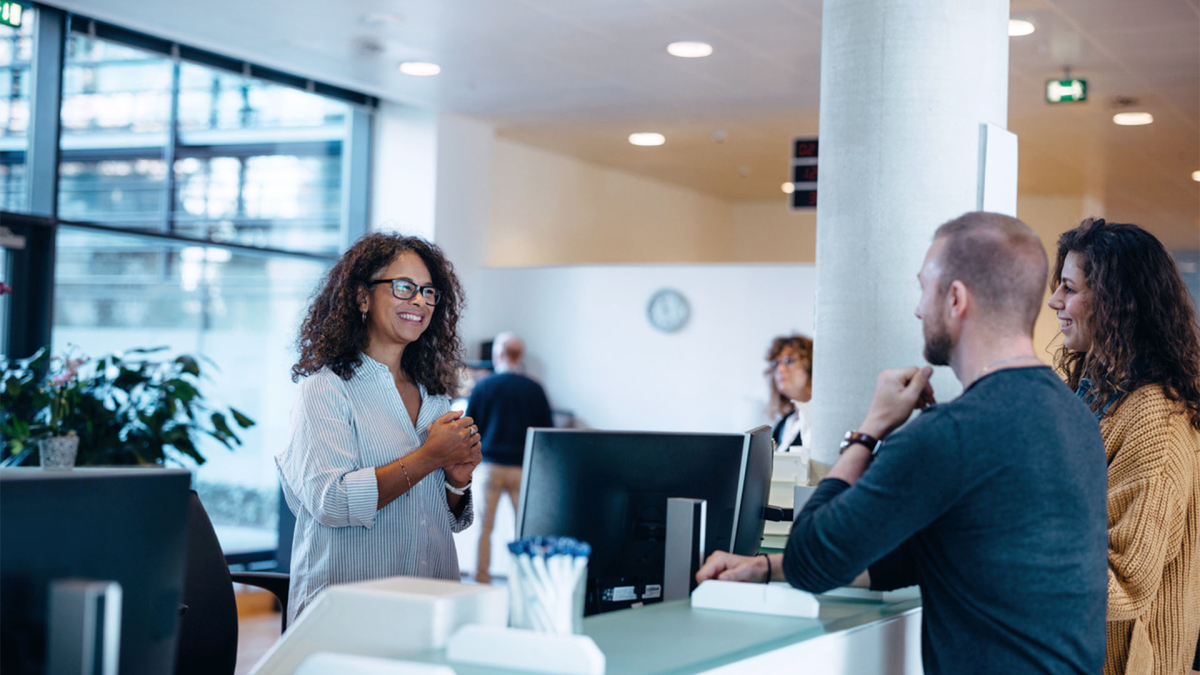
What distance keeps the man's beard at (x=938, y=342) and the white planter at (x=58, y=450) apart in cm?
442

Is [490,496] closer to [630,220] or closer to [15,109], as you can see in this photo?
[15,109]

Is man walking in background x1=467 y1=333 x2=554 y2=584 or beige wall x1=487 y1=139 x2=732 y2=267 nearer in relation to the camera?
man walking in background x1=467 y1=333 x2=554 y2=584

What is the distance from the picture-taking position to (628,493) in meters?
2.34

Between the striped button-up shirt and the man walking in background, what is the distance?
4616 mm

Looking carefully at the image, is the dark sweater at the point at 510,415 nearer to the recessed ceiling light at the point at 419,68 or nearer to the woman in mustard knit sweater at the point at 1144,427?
the recessed ceiling light at the point at 419,68

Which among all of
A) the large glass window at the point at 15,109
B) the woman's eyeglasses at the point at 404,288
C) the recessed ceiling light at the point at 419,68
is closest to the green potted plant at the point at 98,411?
the large glass window at the point at 15,109

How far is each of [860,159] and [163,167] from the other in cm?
513

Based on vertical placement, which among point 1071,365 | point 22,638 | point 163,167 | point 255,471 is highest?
point 163,167

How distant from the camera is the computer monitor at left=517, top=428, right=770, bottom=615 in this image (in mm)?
2309

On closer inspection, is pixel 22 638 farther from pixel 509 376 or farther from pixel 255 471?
pixel 255 471

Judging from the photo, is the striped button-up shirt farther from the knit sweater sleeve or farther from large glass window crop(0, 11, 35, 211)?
large glass window crop(0, 11, 35, 211)

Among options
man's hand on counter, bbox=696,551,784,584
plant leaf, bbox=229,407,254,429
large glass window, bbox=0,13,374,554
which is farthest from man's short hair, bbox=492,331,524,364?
man's hand on counter, bbox=696,551,784,584

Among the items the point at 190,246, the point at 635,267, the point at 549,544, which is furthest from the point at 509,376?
the point at 549,544

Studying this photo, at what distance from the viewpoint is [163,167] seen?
22.5 ft
